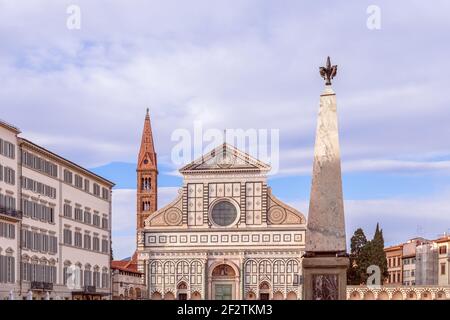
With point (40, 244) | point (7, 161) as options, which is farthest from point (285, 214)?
point (7, 161)

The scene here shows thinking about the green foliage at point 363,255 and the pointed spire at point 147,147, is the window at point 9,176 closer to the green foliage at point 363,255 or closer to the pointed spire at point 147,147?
the green foliage at point 363,255

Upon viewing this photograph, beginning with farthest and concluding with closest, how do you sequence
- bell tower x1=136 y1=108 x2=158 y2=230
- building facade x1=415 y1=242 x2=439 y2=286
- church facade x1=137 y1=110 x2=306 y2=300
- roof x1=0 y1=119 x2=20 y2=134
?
bell tower x1=136 y1=108 x2=158 y2=230 < building facade x1=415 y1=242 x2=439 y2=286 < church facade x1=137 y1=110 x2=306 y2=300 < roof x1=0 y1=119 x2=20 y2=134

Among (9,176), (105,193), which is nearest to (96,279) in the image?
(105,193)

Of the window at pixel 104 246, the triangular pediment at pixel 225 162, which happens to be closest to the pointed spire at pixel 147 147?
the triangular pediment at pixel 225 162

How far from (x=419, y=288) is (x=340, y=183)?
60.7 meters

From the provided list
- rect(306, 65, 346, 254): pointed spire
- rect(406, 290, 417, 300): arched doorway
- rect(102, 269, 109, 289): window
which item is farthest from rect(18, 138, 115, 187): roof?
rect(306, 65, 346, 254): pointed spire

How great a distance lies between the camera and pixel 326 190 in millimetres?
20781

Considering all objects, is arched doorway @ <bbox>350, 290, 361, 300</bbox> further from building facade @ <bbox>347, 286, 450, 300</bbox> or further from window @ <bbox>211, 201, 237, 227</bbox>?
window @ <bbox>211, 201, 237, 227</bbox>

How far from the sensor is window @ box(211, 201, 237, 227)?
8750cm

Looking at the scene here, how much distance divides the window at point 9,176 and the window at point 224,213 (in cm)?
3840

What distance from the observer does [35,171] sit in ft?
178

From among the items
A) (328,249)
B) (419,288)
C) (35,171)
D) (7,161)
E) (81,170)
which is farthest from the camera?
(419,288)

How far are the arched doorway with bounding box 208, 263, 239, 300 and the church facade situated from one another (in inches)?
3.7
